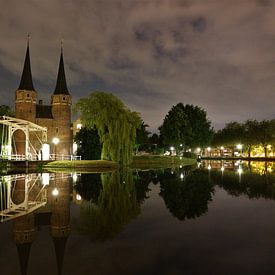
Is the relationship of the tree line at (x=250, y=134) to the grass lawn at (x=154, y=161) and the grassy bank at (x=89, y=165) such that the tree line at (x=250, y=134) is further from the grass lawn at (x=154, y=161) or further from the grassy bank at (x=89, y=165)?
the grassy bank at (x=89, y=165)

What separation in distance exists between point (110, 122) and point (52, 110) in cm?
3180

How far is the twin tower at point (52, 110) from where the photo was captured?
61844mm

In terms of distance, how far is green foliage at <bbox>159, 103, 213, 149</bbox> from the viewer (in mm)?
63406

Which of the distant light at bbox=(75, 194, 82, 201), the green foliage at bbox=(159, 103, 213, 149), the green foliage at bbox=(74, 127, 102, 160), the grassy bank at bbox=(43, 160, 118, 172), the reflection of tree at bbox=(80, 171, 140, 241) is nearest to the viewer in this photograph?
the reflection of tree at bbox=(80, 171, 140, 241)

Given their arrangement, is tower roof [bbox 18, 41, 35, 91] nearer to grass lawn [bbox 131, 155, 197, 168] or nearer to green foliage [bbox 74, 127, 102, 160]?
green foliage [bbox 74, 127, 102, 160]

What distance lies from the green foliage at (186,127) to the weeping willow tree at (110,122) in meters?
→ 25.4

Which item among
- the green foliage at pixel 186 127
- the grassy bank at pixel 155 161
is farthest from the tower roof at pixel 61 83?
the grassy bank at pixel 155 161

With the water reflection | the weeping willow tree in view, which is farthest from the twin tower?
the water reflection

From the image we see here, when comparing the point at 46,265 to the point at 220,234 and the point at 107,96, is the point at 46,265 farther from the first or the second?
the point at 107,96

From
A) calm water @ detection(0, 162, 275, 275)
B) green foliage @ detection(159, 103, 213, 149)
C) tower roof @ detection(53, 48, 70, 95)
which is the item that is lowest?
calm water @ detection(0, 162, 275, 275)

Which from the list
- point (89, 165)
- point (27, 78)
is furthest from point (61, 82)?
point (89, 165)

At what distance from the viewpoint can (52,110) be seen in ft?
216

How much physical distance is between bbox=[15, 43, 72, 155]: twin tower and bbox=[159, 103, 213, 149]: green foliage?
2079 centimetres

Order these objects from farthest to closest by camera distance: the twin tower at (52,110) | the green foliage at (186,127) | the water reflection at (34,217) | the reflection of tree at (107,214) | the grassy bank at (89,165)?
the green foliage at (186,127), the twin tower at (52,110), the grassy bank at (89,165), the reflection of tree at (107,214), the water reflection at (34,217)
